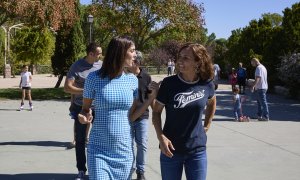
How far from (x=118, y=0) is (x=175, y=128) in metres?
17.5

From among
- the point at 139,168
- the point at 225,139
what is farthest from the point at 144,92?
the point at 225,139

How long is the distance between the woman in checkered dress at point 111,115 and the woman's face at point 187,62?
16.4 inches

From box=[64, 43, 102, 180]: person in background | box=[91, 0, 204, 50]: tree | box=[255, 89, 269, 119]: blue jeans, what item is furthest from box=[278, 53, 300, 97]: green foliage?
box=[64, 43, 102, 180]: person in background

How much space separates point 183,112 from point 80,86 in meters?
2.77

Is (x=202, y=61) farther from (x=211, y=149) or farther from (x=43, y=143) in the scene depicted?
(x=43, y=143)

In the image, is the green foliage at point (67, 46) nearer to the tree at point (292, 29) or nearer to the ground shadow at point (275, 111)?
the ground shadow at point (275, 111)

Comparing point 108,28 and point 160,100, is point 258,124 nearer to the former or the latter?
point 160,100

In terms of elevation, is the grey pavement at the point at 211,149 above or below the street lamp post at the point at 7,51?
below

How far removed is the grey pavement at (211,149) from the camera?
654 cm

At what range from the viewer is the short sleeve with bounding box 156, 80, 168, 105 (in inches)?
146

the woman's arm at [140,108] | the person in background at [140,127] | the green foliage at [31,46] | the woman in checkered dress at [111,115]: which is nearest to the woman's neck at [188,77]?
the woman's arm at [140,108]

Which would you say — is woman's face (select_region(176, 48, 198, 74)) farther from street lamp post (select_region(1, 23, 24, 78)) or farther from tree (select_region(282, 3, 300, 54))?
street lamp post (select_region(1, 23, 24, 78))

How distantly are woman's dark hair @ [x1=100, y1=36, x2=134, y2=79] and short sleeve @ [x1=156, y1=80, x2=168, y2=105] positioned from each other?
372 millimetres

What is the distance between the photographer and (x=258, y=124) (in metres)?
12.0
